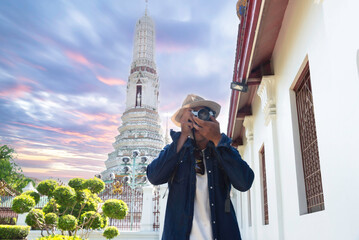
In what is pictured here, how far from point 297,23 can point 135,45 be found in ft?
138

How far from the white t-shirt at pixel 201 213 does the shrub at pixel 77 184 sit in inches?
317

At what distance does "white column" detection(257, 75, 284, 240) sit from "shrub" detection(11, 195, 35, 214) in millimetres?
6683

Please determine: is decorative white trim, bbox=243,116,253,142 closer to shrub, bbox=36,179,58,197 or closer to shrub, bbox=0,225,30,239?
shrub, bbox=36,179,58,197

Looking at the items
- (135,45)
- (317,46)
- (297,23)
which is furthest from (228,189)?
(135,45)

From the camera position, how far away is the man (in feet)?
7.59

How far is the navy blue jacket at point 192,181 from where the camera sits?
7.59 feet

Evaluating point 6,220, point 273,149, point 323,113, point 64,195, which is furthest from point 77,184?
point 6,220

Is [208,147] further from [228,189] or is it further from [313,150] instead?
[313,150]

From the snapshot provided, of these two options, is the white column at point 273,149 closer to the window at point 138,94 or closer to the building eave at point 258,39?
the building eave at point 258,39

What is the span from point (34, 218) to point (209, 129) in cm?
858

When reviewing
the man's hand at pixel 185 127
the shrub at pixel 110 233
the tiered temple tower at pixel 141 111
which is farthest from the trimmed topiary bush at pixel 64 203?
the tiered temple tower at pixel 141 111

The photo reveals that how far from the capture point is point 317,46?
11.0ft

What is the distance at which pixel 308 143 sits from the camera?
4.12 m

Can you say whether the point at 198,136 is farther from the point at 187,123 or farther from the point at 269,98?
the point at 269,98
